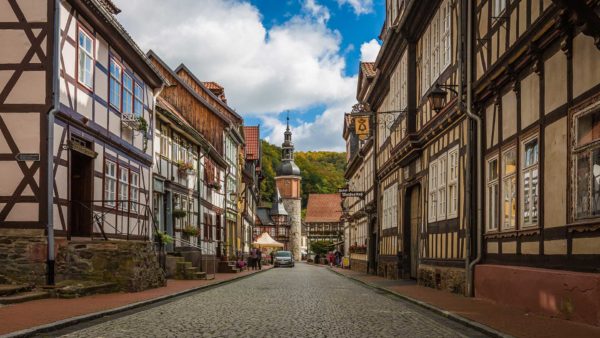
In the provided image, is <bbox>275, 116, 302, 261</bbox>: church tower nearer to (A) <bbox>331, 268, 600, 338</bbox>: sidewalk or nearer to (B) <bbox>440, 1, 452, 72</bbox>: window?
(B) <bbox>440, 1, 452, 72</bbox>: window

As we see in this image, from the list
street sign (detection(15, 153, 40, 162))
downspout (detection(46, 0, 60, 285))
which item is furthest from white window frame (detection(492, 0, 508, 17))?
street sign (detection(15, 153, 40, 162))

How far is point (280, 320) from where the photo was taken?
1186 centimetres

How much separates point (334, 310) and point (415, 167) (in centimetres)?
1178

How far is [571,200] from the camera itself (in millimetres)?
10688

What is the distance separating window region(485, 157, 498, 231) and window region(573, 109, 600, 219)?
4657mm

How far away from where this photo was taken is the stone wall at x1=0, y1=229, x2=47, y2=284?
52.0 ft

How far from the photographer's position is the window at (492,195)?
50.2 ft

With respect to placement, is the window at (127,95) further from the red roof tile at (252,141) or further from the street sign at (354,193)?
the red roof tile at (252,141)

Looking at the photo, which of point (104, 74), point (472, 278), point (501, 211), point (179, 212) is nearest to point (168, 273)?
point (179, 212)

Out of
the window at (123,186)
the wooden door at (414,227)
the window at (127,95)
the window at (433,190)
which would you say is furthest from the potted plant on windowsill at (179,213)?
the window at (433,190)

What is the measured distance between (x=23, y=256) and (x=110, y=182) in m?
5.19

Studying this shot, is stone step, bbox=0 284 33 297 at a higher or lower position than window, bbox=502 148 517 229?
lower

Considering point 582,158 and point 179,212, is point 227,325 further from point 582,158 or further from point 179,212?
point 179,212

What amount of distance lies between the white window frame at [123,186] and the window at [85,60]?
12.2 ft
